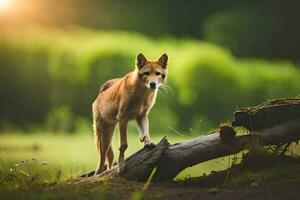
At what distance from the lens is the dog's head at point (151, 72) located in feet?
13.2

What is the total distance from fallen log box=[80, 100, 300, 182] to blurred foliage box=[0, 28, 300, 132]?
3.79 ft

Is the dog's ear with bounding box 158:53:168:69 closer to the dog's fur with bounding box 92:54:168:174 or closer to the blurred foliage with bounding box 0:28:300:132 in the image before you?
the dog's fur with bounding box 92:54:168:174

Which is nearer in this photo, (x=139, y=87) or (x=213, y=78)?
(x=139, y=87)

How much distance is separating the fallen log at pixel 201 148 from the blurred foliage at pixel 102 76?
116 cm

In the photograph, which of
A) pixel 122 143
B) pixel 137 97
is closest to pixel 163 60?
pixel 137 97

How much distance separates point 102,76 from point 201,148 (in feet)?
5.50

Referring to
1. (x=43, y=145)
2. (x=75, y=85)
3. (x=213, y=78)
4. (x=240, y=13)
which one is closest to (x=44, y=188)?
(x=43, y=145)

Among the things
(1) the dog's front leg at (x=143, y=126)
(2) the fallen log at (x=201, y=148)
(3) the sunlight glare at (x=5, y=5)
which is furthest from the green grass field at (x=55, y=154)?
(3) the sunlight glare at (x=5, y=5)

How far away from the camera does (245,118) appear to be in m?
3.89

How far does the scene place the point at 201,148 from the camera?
3930 mm

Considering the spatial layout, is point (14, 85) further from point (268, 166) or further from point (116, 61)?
point (268, 166)

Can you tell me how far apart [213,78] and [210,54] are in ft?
0.76

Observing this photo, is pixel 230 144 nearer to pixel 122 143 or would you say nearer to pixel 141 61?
pixel 122 143

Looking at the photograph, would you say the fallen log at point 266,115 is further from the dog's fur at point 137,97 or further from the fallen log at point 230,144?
the dog's fur at point 137,97
